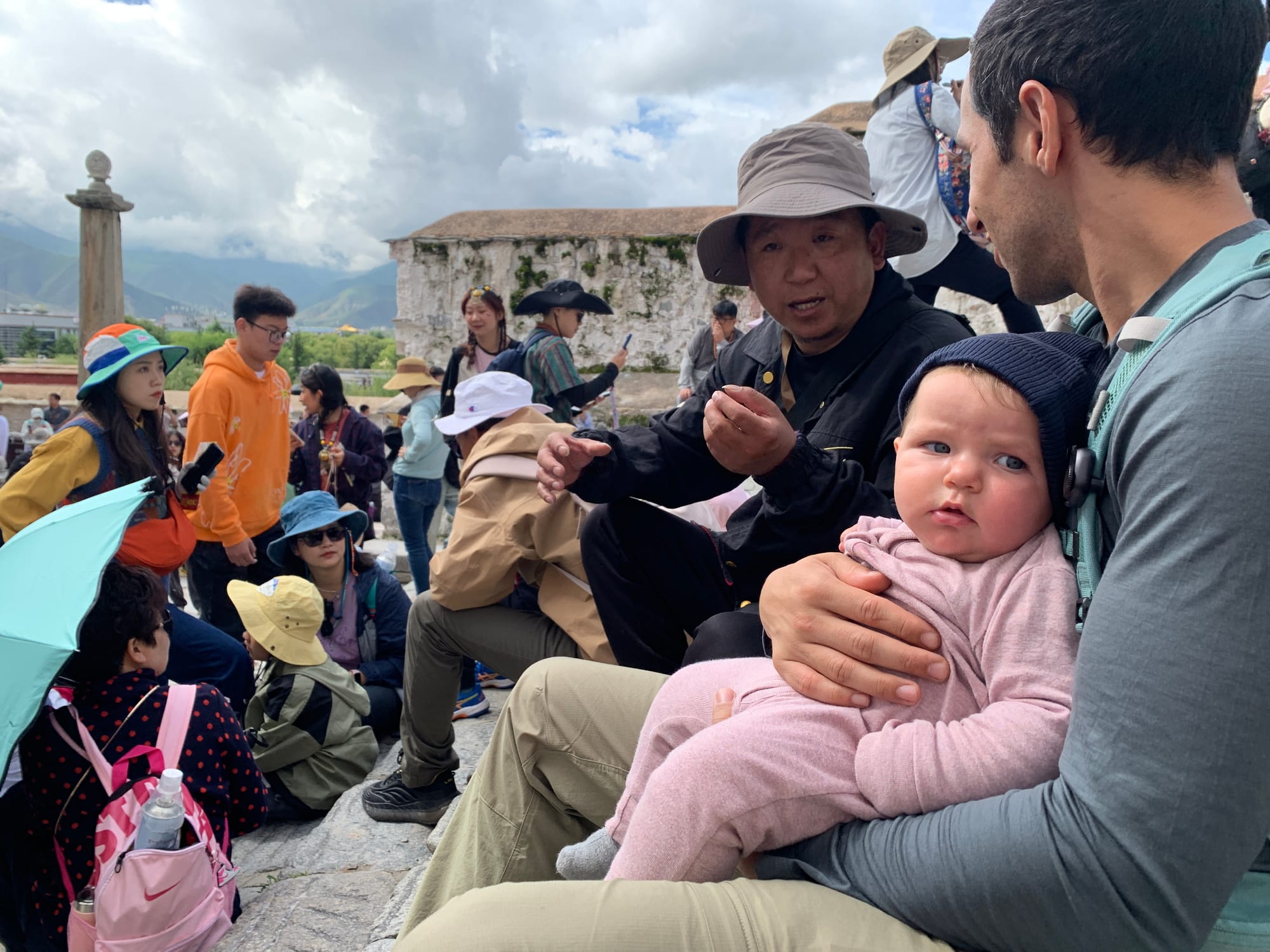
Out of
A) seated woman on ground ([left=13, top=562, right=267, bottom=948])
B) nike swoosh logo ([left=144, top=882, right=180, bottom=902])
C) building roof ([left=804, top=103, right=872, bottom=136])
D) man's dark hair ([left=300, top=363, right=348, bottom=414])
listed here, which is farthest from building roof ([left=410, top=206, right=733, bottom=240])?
nike swoosh logo ([left=144, top=882, right=180, bottom=902])

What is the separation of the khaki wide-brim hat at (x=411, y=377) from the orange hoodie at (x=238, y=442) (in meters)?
2.28

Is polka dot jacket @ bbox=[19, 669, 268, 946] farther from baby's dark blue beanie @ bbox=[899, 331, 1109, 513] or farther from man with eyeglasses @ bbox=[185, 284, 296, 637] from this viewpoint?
baby's dark blue beanie @ bbox=[899, 331, 1109, 513]

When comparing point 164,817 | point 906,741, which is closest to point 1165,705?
point 906,741

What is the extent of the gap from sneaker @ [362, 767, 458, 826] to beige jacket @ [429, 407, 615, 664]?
75cm

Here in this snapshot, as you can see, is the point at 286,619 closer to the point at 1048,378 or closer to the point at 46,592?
the point at 46,592

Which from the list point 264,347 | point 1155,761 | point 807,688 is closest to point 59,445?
point 264,347

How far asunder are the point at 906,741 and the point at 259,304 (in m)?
5.08

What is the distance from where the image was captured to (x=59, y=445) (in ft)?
12.8

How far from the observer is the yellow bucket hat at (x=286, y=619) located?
383cm

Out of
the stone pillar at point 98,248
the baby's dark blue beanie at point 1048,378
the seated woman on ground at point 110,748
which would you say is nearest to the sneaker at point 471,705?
the seated woman on ground at point 110,748

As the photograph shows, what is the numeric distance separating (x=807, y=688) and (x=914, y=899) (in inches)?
12.8

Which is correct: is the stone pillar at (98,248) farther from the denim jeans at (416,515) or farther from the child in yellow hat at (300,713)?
the child in yellow hat at (300,713)

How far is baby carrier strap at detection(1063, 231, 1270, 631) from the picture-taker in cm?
101

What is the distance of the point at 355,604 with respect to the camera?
450cm
